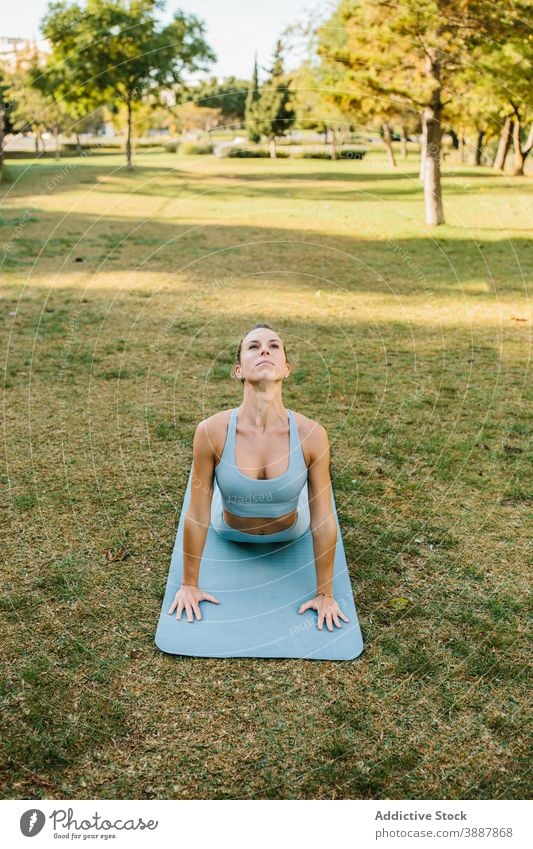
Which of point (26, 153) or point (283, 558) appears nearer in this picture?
point (283, 558)

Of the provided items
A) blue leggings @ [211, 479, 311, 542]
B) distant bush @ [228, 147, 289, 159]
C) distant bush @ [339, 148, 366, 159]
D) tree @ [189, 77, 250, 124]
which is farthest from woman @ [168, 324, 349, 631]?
tree @ [189, 77, 250, 124]

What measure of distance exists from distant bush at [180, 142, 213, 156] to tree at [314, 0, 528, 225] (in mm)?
37042

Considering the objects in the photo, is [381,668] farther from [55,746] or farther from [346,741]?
[55,746]

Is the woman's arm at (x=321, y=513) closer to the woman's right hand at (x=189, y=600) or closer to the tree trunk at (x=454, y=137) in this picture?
the woman's right hand at (x=189, y=600)

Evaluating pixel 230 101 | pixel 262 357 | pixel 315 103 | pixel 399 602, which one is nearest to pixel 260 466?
pixel 262 357

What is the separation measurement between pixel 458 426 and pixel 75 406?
3.68 m

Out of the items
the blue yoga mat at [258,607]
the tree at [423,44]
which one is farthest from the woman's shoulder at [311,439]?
the tree at [423,44]

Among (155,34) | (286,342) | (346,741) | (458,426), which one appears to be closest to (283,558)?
(346,741)

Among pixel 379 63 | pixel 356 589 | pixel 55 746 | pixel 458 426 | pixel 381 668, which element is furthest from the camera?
pixel 379 63

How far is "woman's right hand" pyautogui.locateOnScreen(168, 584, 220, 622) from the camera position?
4387 mm

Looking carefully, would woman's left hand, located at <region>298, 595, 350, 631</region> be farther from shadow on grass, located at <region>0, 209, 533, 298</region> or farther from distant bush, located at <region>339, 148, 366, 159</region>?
distant bush, located at <region>339, 148, 366, 159</region>

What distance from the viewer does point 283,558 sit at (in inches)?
195

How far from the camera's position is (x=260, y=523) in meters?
4.93

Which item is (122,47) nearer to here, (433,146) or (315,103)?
(315,103)
